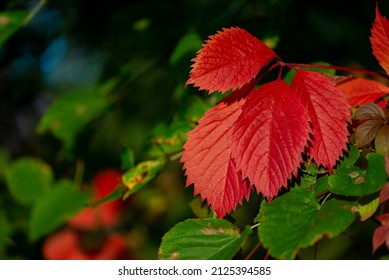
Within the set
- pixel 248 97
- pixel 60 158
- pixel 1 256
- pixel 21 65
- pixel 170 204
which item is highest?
pixel 248 97

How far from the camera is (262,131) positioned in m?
0.48

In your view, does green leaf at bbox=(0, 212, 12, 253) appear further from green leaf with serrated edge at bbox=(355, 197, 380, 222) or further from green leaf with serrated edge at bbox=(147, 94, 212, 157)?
green leaf with serrated edge at bbox=(355, 197, 380, 222)

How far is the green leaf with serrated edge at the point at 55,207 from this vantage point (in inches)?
39.0

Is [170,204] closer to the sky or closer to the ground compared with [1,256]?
closer to the ground

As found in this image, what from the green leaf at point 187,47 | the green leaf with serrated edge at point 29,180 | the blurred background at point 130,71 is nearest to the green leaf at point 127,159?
the blurred background at point 130,71

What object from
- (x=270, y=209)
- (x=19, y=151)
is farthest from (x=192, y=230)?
(x=19, y=151)

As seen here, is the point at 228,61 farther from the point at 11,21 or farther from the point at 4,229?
the point at 4,229

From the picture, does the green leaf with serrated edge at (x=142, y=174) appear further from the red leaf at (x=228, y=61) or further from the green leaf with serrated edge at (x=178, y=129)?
the red leaf at (x=228, y=61)

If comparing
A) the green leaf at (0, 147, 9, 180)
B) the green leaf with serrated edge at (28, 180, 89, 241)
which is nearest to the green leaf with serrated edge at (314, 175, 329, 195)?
the green leaf with serrated edge at (28, 180, 89, 241)

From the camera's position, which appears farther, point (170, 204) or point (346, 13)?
point (170, 204)

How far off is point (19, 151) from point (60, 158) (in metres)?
0.96

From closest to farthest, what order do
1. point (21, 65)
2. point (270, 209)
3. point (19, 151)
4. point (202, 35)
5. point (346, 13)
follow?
1. point (270, 209)
2. point (202, 35)
3. point (346, 13)
4. point (21, 65)
5. point (19, 151)

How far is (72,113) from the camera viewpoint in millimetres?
1147

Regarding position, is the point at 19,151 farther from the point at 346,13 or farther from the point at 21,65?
the point at 346,13
